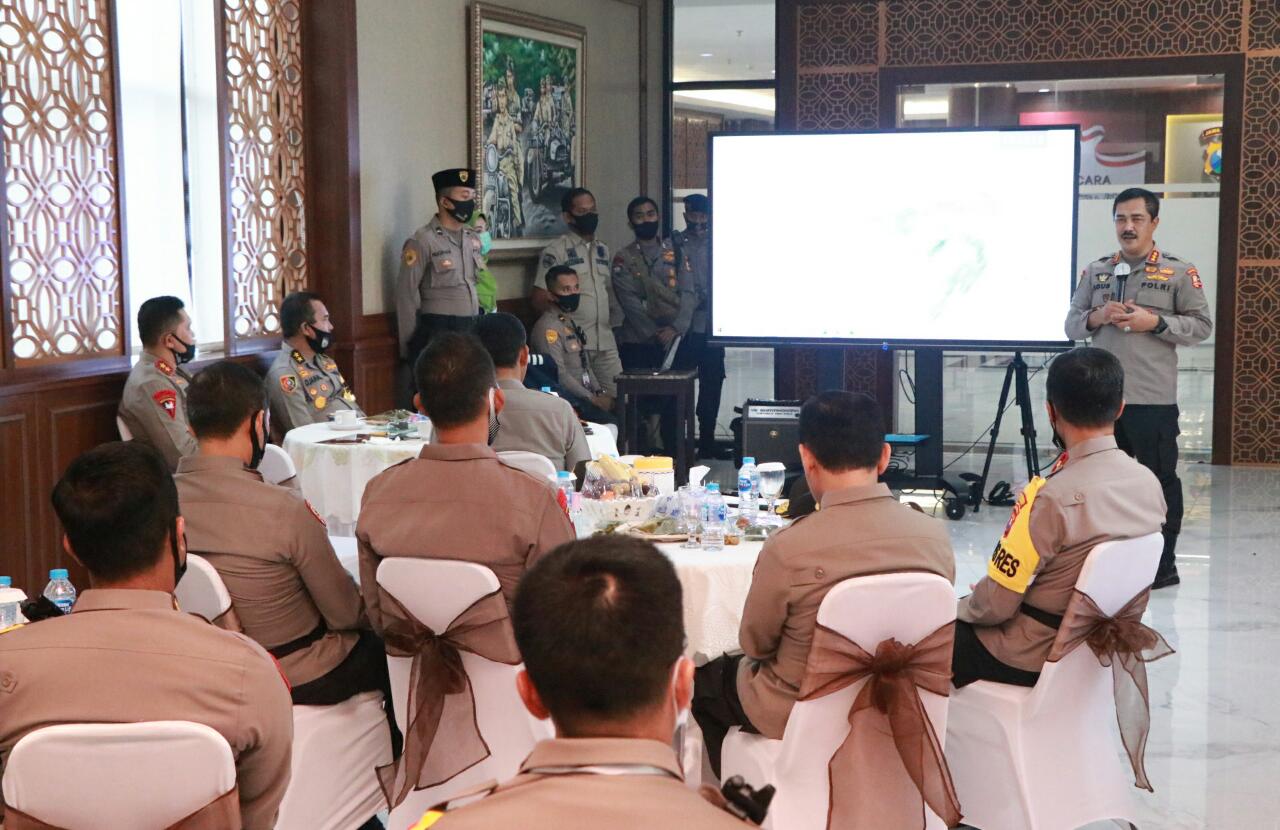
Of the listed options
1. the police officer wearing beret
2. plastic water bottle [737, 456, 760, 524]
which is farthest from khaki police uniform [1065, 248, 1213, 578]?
plastic water bottle [737, 456, 760, 524]

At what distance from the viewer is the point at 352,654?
317 centimetres

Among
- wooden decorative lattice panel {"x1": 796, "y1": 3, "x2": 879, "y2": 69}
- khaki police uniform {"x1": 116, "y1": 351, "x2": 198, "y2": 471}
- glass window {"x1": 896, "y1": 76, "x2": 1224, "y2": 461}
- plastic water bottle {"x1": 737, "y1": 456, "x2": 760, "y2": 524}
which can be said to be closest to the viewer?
plastic water bottle {"x1": 737, "y1": 456, "x2": 760, "y2": 524}

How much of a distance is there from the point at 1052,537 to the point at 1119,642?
0.26 m

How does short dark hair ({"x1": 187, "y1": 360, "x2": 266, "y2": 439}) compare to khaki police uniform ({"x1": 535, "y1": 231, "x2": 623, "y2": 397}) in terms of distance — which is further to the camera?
khaki police uniform ({"x1": 535, "y1": 231, "x2": 623, "y2": 397})

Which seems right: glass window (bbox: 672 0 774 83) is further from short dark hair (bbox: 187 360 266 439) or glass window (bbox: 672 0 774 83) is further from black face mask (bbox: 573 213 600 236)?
short dark hair (bbox: 187 360 266 439)

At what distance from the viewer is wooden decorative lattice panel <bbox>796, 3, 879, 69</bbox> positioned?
9.07 m

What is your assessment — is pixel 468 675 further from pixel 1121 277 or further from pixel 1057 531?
pixel 1121 277

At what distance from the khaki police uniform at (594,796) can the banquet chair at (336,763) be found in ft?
6.02

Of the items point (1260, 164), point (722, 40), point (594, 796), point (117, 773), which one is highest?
point (722, 40)

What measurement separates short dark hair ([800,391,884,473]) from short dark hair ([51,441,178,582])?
4.25 ft

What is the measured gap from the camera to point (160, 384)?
516cm

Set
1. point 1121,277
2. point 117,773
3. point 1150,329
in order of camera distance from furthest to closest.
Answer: point 1121,277
point 1150,329
point 117,773

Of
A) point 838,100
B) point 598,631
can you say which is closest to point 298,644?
point 598,631

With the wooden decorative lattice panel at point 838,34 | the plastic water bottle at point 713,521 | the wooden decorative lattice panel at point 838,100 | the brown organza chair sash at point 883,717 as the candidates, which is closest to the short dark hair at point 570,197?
the wooden decorative lattice panel at point 838,100
